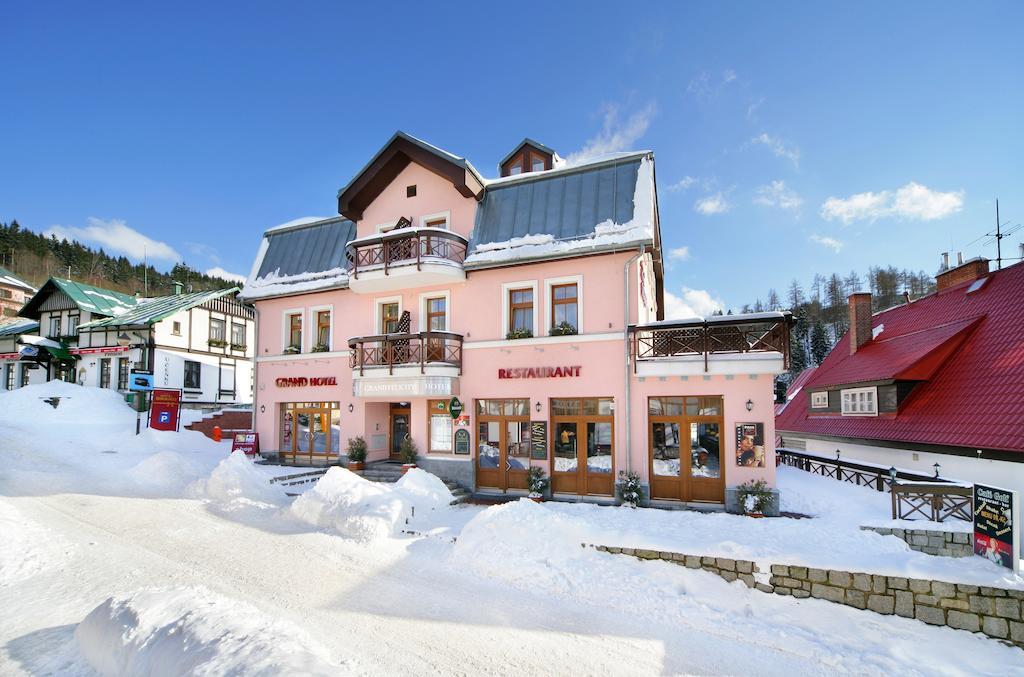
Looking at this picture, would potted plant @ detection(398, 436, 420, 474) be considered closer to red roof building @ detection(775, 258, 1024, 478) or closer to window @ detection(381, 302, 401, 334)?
window @ detection(381, 302, 401, 334)

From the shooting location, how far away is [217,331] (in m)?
29.8

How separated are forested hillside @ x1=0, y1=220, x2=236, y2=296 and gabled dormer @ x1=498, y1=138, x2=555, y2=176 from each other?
61705 mm

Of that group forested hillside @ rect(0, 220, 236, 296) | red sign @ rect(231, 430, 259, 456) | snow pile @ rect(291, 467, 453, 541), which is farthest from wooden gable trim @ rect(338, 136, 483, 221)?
forested hillside @ rect(0, 220, 236, 296)

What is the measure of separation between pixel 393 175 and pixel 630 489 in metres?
13.1

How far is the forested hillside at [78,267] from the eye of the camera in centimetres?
6950

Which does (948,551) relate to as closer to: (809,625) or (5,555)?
(809,625)

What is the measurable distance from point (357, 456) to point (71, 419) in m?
14.4

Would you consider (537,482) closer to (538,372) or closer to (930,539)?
(538,372)

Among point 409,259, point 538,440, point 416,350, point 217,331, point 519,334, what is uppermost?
point 409,259

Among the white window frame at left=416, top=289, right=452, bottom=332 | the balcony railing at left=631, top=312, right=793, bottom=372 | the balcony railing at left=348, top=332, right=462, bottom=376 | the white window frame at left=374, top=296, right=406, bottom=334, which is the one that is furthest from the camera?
the white window frame at left=374, top=296, right=406, bottom=334

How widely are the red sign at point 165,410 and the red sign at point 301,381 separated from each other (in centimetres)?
520

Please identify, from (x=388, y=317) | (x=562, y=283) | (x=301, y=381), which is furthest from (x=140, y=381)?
(x=562, y=283)

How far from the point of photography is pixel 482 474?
1511 cm

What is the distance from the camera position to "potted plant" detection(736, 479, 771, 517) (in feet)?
39.2
